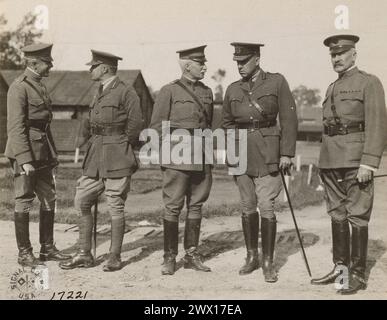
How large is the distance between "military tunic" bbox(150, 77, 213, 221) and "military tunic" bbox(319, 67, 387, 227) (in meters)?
1.19

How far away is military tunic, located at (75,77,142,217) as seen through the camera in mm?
5262

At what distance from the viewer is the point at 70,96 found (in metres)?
29.2

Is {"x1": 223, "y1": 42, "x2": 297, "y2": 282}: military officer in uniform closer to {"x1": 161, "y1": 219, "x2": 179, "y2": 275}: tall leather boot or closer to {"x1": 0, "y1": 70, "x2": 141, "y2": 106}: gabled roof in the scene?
{"x1": 161, "y1": 219, "x2": 179, "y2": 275}: tall leather boot

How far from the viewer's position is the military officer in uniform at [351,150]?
455 centimetres

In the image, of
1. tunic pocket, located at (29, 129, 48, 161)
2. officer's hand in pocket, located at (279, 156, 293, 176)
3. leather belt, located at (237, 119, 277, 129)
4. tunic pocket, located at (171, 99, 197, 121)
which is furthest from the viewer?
tunic pocket, located at (29, 129, 48, 161)

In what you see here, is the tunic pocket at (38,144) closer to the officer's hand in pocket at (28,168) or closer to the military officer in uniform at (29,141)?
the military officer in uniform at (29,141)

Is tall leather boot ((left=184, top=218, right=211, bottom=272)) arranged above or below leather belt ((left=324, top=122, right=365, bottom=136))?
below

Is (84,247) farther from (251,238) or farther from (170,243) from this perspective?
(251,238)

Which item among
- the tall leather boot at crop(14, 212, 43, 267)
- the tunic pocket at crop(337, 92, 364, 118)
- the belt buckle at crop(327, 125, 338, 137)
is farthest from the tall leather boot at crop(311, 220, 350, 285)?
the tall leather boot at crop(14, 212, 43, 267)

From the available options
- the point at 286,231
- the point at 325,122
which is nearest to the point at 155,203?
the point at 286,231

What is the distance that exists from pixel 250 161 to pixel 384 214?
487 cm

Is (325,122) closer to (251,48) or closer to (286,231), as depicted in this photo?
(251,48)
